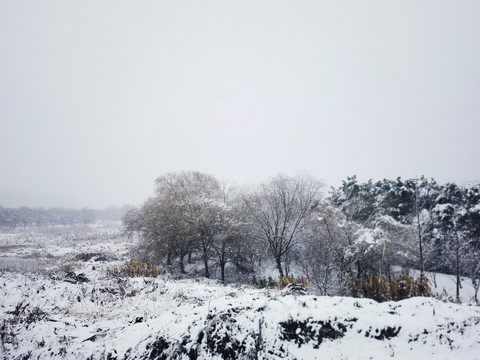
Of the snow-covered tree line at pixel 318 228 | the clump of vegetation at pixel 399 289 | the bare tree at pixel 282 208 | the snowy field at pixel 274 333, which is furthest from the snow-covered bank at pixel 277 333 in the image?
the bare tree at pixel 282 208

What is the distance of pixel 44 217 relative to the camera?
123 meters

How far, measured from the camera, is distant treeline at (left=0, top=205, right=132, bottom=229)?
350 ft

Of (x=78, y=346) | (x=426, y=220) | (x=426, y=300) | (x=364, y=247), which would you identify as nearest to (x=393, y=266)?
(x=426, y=220)

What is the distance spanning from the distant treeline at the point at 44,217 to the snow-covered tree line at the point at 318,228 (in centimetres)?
6513

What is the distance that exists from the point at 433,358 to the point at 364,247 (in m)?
14.9

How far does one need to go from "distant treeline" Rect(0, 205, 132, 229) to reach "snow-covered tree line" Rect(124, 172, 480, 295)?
65.1m

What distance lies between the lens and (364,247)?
1939 cm

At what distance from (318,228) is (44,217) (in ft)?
464

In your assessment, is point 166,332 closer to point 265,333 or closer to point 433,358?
point 265,333

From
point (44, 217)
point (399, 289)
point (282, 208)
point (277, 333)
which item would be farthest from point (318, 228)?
point (44, 217)

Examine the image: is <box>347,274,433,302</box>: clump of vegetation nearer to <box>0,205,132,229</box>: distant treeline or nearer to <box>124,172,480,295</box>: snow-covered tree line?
<box>124,172,480,295</box>: snow-covered tree line

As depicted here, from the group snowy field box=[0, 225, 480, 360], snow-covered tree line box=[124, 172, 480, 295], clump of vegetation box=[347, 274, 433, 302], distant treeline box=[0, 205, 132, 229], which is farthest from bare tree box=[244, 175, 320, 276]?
distant treeline box=[0, 205, 132, 229]

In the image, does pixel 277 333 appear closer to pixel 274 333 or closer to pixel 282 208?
pixel 274 333

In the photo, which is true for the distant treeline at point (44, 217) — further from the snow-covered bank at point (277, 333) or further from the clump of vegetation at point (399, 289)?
the clump of vegetation at point (399, 289)
